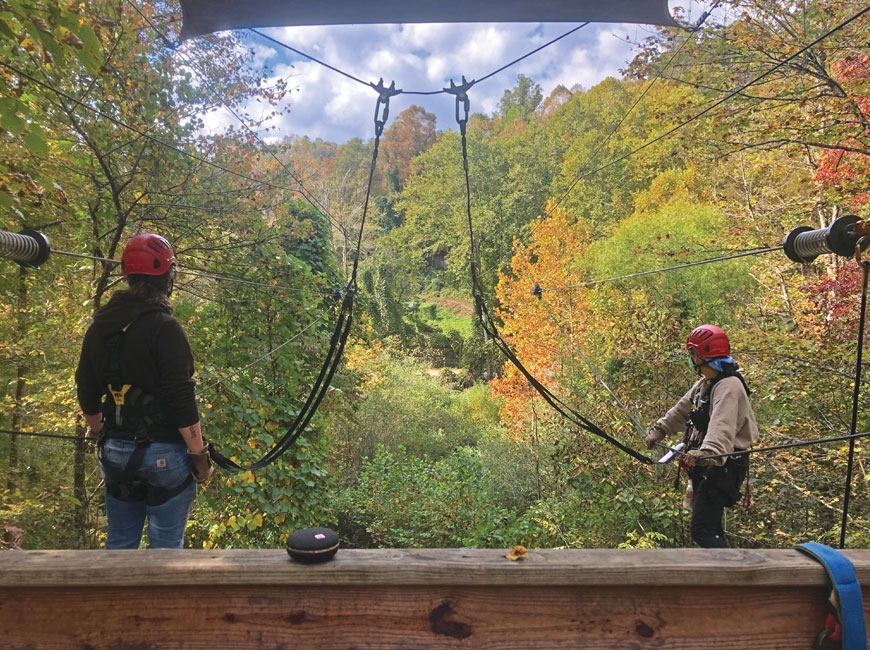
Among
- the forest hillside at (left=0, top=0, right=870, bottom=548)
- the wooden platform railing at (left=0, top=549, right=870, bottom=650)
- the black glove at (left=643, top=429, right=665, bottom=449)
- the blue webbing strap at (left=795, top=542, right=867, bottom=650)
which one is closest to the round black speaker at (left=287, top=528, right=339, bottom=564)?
the wooden platform railing at (left=0, top=549, right=870, bottom=650)

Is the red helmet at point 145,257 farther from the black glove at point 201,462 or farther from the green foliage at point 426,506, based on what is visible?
the green foliage at point 426,506

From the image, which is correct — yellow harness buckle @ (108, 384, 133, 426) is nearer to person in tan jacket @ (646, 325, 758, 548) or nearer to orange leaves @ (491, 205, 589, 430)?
person in tan jacket @ (646, 325, 758, 548)

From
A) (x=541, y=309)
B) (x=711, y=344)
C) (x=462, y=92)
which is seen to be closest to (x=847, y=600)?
(x=711, y=344)

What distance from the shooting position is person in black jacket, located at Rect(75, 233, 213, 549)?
5.19 feet

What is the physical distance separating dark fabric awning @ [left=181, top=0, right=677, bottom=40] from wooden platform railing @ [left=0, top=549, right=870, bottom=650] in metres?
2.26

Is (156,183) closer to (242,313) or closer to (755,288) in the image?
(242,313)

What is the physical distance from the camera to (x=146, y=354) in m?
1.58

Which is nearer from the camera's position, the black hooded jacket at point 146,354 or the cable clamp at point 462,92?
the black hooded jacket at point 146,354

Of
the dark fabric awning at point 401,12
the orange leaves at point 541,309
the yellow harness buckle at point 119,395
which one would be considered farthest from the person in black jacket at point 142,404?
the orange leaves at point 541,309

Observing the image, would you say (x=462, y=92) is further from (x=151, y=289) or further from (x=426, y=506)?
(x=426, y=506)

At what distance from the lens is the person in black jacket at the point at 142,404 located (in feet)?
5.19

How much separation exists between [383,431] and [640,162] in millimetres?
13594

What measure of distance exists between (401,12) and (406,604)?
2.45 meters

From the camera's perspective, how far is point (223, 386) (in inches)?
146
